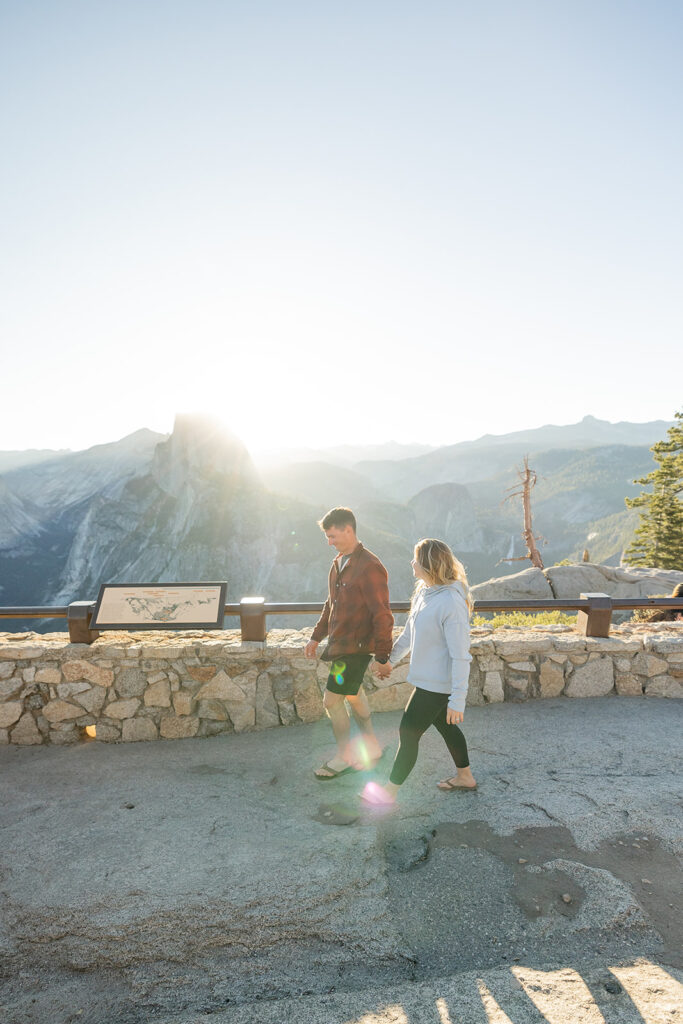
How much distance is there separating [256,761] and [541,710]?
2.82 metres

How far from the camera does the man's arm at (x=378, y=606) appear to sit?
401 centimetres

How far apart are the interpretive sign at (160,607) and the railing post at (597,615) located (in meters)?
3.83

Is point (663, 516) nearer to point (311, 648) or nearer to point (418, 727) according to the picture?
point (311, 648)

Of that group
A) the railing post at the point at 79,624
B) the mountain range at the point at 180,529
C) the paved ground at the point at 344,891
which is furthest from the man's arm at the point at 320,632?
the mountain range at the point at 180,529

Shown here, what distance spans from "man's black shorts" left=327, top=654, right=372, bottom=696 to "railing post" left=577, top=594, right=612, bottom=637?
2985mm

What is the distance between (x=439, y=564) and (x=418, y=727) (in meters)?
1.10

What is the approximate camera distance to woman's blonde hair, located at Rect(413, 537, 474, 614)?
142 inches

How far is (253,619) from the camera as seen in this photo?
17.9 ft

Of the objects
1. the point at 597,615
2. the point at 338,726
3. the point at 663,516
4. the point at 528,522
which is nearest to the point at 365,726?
the point at 338,726

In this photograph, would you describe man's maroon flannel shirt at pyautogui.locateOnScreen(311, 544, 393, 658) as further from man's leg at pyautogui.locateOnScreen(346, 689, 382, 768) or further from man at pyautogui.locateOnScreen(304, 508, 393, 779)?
man's leg at pyautogui.locateOnScreen(346, 689, 382, 768)

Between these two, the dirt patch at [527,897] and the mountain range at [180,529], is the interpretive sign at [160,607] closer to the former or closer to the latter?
the dirt patch at [527,897]

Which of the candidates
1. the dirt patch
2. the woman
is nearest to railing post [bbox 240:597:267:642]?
the woman

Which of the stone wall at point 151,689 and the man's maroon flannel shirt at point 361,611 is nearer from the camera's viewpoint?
the man's maroon flannel shirt at point 361,611

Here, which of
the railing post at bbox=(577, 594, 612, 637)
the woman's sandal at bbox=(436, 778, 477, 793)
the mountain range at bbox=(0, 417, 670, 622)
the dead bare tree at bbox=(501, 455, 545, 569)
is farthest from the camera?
the mountain range at bbox=(0, 417, 670, 622)
